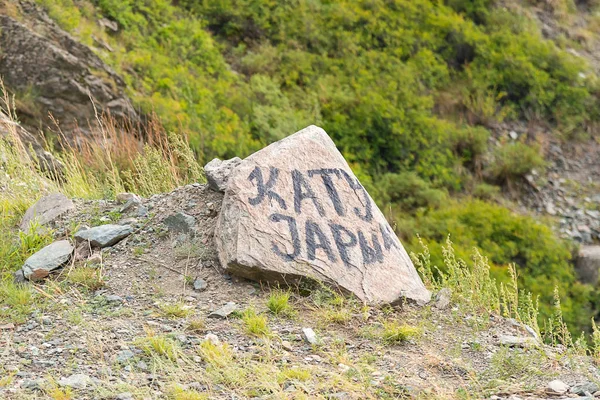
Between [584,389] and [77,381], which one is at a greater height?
[77,381]

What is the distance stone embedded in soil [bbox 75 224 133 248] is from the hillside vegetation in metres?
A: 3.74

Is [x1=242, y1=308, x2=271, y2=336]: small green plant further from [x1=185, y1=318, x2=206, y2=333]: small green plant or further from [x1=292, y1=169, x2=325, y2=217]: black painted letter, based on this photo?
[x1=292, y1=169, x2=325, y2=217]: black painted letter

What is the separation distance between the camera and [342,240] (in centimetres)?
483

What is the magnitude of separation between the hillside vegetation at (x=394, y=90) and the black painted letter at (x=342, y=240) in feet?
13.6

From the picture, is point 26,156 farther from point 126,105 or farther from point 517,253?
point 517,253

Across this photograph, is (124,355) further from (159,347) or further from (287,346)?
(287,346)

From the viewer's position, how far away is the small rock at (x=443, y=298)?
15.9 ft

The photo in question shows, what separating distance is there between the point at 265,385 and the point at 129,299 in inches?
48.8

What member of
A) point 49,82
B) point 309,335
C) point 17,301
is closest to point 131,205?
point 17,301

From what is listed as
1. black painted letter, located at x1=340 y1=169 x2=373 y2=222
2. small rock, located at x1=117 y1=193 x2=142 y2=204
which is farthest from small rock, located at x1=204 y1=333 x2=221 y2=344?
small rock, located at x1=117 y1=193 x2=142 y2=204

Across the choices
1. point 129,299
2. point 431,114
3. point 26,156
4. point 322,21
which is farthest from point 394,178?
point 129,299

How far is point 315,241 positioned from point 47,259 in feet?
5.25

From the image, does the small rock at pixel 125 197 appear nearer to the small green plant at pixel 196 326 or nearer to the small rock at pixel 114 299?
the small rock at pixel 114 299

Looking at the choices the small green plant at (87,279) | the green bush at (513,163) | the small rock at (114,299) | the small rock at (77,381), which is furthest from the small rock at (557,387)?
the green bush at (513,163)
